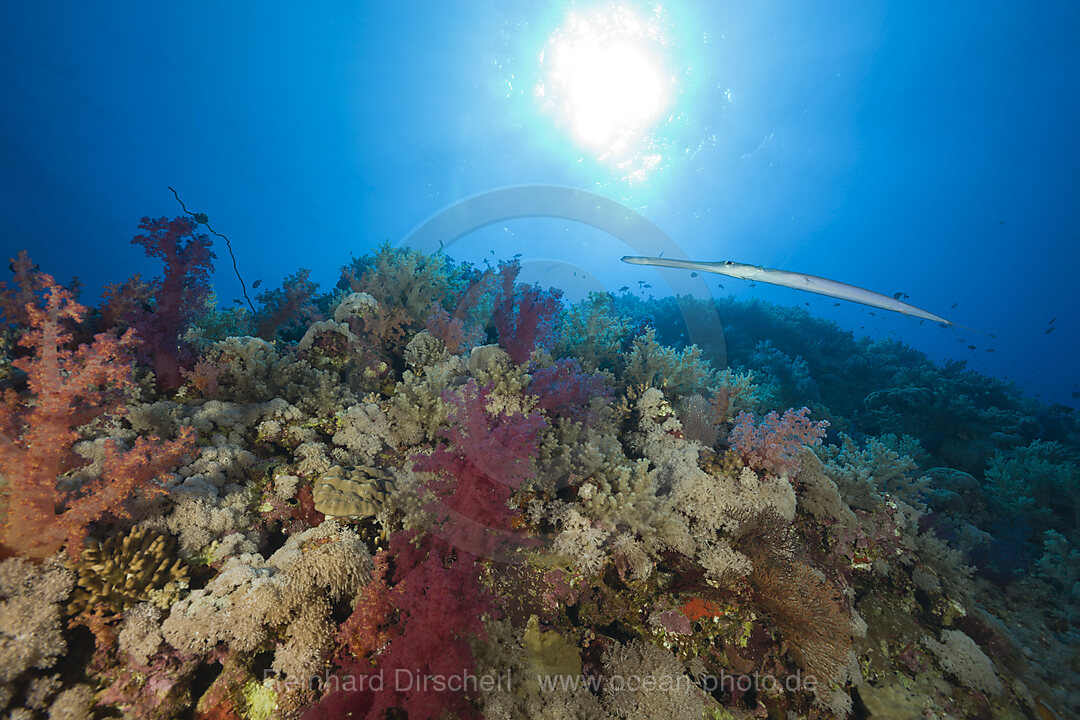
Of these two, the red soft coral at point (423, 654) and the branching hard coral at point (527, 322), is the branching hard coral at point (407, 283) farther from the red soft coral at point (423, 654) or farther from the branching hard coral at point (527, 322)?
the red soft coral at point (423, 654)

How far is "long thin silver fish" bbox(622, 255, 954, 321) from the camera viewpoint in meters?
3.61

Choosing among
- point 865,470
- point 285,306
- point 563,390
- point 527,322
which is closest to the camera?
point 563,390

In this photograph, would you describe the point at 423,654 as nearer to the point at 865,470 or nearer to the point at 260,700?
the point at 260,700

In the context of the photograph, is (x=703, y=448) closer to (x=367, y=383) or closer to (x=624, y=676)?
(x=624, y=676)

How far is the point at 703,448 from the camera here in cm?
439

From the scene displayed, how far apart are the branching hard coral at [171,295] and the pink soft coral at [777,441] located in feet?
22.4

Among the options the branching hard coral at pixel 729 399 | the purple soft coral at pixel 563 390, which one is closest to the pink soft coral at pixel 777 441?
the branching hard coral at pixel 729 399

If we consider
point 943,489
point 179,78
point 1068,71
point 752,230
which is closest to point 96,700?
point 943,489

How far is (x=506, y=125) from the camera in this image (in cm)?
3691

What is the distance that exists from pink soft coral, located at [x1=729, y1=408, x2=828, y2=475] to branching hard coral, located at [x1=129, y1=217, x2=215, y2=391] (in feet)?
22.4

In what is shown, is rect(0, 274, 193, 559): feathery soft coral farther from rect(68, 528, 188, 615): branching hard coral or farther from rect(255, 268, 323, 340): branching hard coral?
rect(255, 268, 323, 340): branching hard coral

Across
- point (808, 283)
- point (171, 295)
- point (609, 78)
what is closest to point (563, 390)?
point (808, 283)

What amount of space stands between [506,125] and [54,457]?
42135mm

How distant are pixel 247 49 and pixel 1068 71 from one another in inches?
3190
